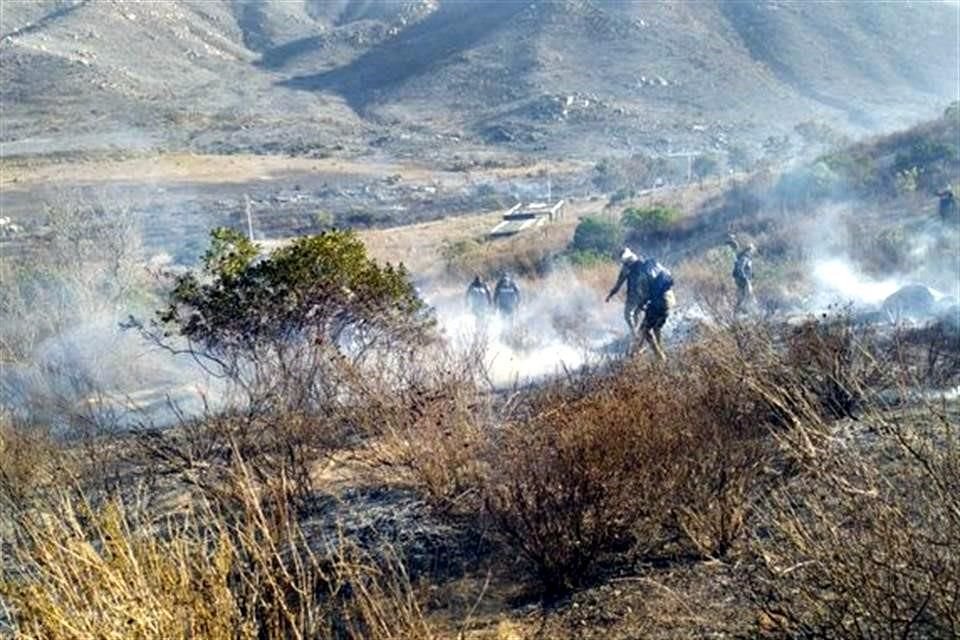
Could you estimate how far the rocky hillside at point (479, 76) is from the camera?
171 feet

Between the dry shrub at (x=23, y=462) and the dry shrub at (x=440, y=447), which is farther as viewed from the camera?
the dry shrub at (x=23, y=462)

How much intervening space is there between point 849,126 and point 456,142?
22.2 m

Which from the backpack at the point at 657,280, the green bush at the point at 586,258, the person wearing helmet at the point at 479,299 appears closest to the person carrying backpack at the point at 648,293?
the backpack at the point at 657,280

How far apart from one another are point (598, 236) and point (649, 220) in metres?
1.35

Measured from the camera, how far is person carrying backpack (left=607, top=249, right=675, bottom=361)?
9980 mm

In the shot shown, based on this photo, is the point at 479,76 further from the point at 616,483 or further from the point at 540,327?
the point at 616,483

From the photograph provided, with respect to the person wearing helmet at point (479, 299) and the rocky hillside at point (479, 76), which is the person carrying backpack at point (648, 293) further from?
the rocky hillside at point (479, 76)

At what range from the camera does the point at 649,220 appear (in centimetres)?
2073

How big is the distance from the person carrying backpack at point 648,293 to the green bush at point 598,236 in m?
9.14

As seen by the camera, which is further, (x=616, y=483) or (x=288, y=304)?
(x=288, y=304)

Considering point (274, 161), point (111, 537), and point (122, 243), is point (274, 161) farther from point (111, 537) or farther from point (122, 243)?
point (111, 537)

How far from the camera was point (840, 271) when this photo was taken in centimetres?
1597

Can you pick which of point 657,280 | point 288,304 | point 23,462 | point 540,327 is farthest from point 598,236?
point 23,462

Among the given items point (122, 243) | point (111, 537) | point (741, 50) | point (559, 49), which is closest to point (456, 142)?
point (559, 49)
